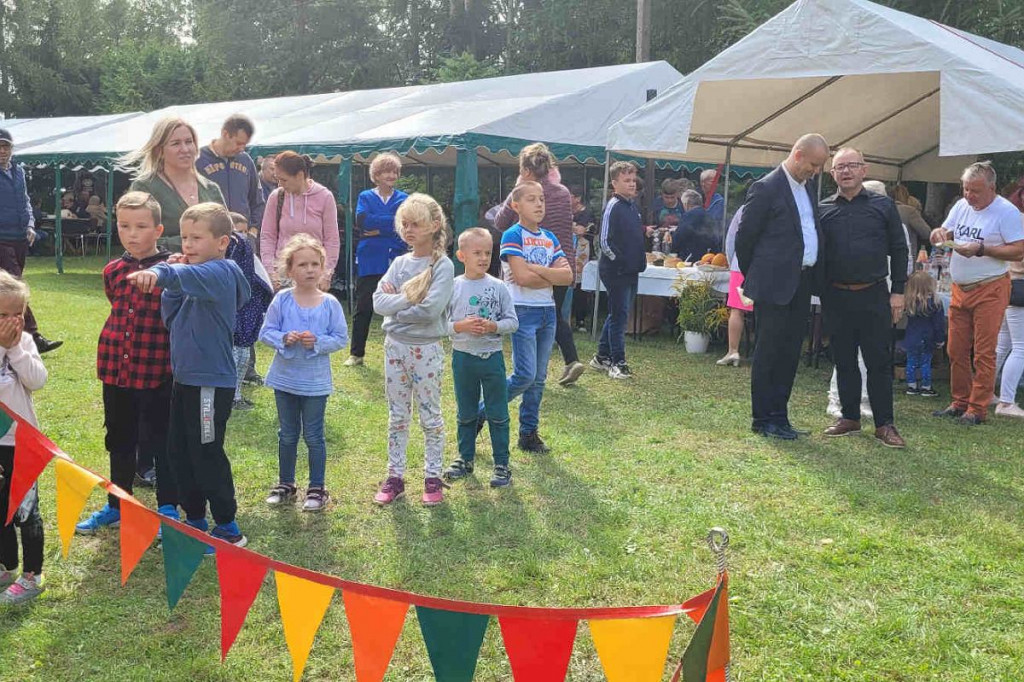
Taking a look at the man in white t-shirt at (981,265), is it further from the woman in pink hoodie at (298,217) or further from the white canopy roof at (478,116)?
the white canopy roof at (478,116)

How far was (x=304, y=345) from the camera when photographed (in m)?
4.22

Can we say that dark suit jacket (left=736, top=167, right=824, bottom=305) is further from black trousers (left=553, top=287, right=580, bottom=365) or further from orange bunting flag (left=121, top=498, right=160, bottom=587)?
orange bunting flag (left=121, top=498, right=160, bottom=587)

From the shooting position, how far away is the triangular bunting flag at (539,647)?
2041 mm

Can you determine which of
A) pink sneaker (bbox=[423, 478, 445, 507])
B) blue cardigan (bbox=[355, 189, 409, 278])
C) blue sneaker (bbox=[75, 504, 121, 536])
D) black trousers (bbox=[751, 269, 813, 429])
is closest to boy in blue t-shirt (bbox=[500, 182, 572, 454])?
pink sneaker (bbox=[423, 478, 445, 507])

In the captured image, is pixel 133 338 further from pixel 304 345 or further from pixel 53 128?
pixel 53 128

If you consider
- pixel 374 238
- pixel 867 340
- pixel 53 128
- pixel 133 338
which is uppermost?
pixel 53 128

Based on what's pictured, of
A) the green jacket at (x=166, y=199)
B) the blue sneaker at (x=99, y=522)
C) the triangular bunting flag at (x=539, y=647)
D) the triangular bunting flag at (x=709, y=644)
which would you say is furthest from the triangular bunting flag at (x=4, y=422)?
the triangular bunting flag at (x=709, y=644)

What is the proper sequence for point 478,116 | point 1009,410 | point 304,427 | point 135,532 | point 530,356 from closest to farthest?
point 135,532 < point 304,427 < point 530,356 < point 1009,410 < point 478,116

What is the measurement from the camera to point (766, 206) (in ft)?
19.6

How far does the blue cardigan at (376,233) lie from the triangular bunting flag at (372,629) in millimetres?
5838

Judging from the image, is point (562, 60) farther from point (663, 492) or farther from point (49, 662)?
point (49, 662)

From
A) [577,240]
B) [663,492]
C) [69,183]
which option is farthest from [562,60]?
[663,492]

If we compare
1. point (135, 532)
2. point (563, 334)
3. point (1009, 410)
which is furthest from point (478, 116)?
Answer: point (135, 532)

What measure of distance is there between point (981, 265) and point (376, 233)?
15.3 ft
